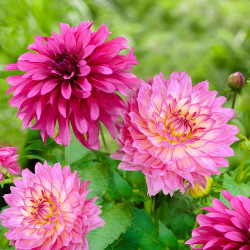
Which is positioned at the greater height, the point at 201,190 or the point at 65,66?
the point at 65,66

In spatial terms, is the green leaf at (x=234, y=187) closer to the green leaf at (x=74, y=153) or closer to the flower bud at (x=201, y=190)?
the flower bud at (x=201, y=190)

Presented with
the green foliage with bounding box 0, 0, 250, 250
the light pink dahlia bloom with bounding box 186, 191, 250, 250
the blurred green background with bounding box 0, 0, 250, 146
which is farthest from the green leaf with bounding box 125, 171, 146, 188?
the blurred green background with bounding box 0, 0, 250, 146

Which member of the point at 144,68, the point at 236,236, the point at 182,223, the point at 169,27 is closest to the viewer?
the point at 236,236

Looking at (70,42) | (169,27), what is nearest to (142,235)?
(70,42)

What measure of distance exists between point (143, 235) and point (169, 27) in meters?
1.64

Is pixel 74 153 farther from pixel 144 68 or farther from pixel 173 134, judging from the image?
pixel 144 68

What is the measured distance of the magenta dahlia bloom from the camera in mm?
316

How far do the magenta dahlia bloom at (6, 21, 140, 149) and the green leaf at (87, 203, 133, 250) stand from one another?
9 centimetres

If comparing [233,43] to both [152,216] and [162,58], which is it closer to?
[162,58]

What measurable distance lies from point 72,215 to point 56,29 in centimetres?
122

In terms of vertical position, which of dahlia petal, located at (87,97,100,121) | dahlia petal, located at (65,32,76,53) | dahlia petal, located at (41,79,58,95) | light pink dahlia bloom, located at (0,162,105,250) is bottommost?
light pink dahlia bloom, located at (0,162,105,250)

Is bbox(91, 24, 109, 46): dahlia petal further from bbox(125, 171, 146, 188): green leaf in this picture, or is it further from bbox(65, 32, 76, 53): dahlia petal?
bbox(125, 171, 146, 188): green leaf

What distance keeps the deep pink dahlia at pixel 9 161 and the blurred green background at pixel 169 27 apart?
900 millimetres

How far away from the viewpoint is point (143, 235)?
0.39m
